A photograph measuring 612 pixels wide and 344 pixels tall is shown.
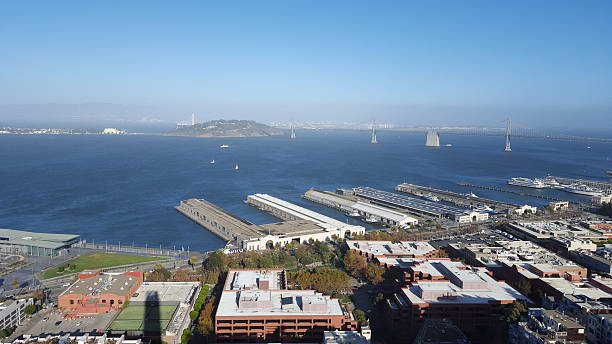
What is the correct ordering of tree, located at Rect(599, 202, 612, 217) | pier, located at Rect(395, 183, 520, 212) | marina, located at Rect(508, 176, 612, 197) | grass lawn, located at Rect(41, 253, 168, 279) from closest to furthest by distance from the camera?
grass lawn, located at Rect(41, 253, 168, 279) < tree, located at Rect(599, 202, 612, 217) < pier, located at Rect(395, 183, 520, 212) < marina, located at Rect(508, 176, 612, 197)

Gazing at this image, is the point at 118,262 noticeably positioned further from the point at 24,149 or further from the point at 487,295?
the point at 24,149

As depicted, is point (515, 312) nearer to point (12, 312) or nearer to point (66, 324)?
point (66, 324)

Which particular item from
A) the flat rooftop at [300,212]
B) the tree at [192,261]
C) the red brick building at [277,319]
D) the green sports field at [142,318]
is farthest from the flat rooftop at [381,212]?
the green sports field at [142,318]

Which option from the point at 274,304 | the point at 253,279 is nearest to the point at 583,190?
the point at 253,279

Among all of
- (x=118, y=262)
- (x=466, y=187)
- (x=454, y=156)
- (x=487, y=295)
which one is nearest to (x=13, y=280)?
(x=118, y=262)

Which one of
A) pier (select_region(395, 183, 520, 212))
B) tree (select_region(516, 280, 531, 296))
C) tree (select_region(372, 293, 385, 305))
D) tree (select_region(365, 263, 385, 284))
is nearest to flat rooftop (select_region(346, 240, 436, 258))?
tree (select_region(365, 263, 385, 284))

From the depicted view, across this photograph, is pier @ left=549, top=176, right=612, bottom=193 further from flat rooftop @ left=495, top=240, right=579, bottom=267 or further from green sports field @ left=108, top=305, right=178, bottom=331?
green sports field @ left=108, top=305, right=178, bottom=331
